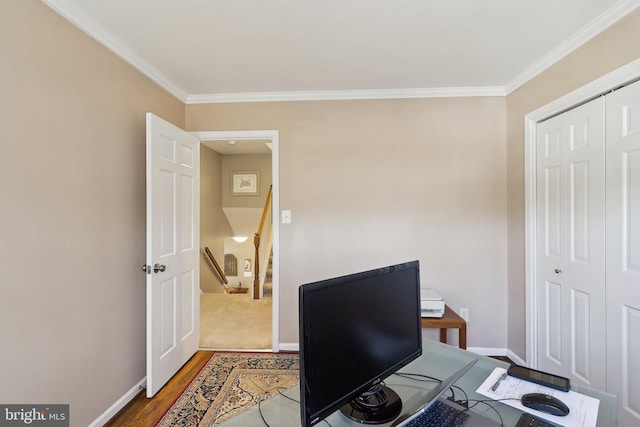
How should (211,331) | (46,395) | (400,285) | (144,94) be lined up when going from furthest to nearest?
(211,331) → (144,94) → (46,395) → (400,285)

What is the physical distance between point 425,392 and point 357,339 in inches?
16.0

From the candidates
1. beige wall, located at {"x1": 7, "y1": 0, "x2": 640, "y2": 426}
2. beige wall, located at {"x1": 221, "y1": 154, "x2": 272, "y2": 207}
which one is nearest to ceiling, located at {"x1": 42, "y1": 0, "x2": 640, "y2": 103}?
beige wall, located at {"x1": 7, "y1": 0, "x2": 640, "y2": 426}

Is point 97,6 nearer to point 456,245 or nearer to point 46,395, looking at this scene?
point 46,395

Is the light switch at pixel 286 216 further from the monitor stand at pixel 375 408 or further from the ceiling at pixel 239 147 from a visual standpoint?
the ceiling at pixel 239 147

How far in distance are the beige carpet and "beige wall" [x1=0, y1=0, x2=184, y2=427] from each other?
878 mm

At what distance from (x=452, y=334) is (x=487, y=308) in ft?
1.28

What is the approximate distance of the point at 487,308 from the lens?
262cm

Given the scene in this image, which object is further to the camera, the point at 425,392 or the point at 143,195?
the point at 143,195

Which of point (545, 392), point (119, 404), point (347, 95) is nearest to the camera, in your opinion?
point (545, 392)

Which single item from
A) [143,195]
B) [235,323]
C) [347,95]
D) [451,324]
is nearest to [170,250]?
[143,195]

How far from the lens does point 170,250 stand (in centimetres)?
224

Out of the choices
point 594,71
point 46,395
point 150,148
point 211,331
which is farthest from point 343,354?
point 211,331

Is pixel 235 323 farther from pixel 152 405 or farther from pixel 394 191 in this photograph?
pixel 394 191

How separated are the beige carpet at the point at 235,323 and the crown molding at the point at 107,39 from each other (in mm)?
2383
